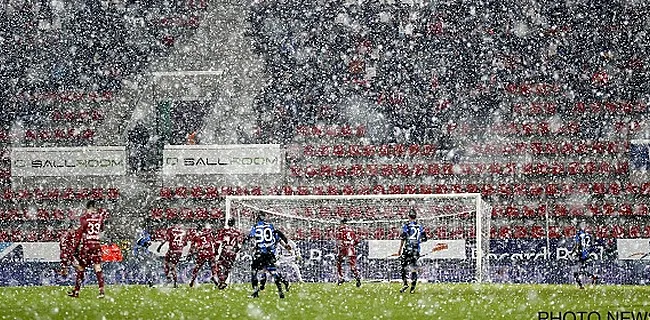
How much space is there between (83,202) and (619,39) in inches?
634

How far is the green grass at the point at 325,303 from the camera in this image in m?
11.5

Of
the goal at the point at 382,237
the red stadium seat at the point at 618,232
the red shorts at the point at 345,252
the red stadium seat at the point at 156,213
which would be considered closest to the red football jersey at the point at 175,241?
the red shorts at the point at 345,252

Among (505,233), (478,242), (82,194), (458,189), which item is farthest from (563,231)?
(82,194)

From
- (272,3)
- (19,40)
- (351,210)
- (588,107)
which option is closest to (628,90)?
(588,107)

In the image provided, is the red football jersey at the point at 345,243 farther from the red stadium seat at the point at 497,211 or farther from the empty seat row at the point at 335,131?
the empty seat row at the point at 335,131

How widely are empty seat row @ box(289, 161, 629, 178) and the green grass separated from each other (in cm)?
658

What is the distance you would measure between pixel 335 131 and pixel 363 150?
1.07 m

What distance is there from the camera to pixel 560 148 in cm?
2430

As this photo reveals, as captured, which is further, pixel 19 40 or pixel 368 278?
pixel 19 40

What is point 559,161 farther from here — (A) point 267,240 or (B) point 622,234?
(A) point 267,240

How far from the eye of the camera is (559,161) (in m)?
24.2

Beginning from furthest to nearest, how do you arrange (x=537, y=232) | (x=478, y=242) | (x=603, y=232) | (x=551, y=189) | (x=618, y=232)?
(x=551, y=189), (x=537, y=232), (x=603, y=232), (x=618, y=232), (x=478, y=242)

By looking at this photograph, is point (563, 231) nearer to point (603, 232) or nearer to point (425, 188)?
point (603, 232)

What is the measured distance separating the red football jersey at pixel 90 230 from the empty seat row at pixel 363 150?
13200 millimetres
